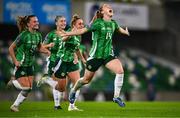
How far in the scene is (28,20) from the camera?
15273mm

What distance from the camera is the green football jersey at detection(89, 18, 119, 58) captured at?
1452 cm

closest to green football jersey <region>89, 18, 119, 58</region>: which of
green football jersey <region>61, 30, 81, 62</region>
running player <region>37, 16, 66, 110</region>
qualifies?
green football jersey <region>61, 30, 81, 62</region>

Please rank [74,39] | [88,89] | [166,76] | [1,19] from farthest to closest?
[166,76] < [88,89] < [1,19] < [74,39]

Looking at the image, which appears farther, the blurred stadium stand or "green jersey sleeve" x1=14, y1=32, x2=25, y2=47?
the blurred stadium stand

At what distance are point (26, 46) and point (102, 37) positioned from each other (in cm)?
183

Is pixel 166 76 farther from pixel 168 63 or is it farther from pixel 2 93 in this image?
pixel 2 93

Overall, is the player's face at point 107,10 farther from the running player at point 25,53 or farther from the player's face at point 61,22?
the player's face at point 61,22

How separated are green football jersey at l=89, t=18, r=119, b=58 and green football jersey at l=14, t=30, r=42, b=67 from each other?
1.51m

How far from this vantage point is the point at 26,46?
50.2 feet

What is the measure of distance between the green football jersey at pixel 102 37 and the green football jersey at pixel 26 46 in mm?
1509

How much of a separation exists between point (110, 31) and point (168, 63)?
20.0 m

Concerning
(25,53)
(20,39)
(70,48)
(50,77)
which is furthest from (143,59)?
(20,39)

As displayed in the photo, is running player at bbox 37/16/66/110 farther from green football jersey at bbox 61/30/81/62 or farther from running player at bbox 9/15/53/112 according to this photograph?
running player at bbox 9/15/53/112

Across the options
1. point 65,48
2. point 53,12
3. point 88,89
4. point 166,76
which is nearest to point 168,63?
point 166,76
